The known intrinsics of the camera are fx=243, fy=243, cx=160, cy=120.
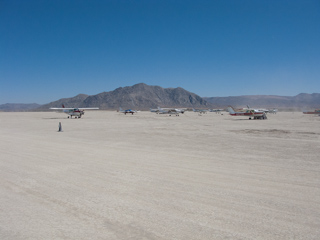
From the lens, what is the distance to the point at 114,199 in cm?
580

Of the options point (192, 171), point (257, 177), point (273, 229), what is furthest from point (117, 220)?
point (257, 177)

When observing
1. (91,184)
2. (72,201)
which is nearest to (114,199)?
(72,201)

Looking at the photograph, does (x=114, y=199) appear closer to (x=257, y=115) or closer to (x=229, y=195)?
(x=229, y=195)

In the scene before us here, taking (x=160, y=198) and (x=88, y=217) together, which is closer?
(x=88, y=217)

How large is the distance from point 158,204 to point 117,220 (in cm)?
111

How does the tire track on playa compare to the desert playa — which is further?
the desert playa

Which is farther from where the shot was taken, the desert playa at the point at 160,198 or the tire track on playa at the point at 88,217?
the desert playa at the point at 160,198

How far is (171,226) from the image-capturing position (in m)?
4.45

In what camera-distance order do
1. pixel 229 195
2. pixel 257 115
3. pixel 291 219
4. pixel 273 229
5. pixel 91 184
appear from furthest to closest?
pixel 257 115 < pixel 91 184 < pixel 229 195 < pixel 291 219 < pixel 273 229

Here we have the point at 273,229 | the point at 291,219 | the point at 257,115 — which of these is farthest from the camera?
the point at 257,115

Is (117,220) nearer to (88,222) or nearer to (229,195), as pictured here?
(88,222)

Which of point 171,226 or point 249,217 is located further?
point 249,217

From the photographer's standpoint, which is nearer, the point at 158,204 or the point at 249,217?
the point at 249,217

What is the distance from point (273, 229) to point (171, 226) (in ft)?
5.92
